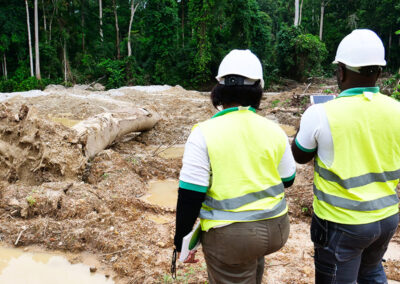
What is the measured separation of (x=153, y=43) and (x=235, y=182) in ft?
89.4

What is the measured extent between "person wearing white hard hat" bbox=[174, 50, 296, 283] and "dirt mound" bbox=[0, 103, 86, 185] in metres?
3.81

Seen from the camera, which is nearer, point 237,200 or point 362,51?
point 237,200

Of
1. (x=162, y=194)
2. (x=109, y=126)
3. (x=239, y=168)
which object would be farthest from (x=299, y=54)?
(x=239, y=168)

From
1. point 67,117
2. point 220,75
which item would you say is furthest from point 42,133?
point 67,117

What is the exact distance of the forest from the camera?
83.7 ft

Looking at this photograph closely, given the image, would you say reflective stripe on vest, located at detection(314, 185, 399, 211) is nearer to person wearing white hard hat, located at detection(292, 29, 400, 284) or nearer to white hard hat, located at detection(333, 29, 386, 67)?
person wearing white hard hat, located at detection(292, 29, 400, 284)

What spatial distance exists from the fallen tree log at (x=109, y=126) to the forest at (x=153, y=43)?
688 inches

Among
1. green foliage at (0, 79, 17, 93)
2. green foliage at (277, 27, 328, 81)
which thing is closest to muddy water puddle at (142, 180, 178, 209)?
green foliage at (0, 79, 17, 93)

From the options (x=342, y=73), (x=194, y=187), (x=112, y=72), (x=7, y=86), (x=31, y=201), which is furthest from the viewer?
(x=112, y=72)

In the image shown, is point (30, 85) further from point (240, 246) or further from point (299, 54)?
point (240, 246)

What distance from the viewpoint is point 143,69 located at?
28.9 metres

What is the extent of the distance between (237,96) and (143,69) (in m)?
28.2

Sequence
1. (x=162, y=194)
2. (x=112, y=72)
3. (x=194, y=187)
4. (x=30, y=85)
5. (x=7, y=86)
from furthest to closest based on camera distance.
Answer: (x=112, y=72), (x=7, y=86), (x=30, y=85), (x=162, y=194), (x=194, y=187)

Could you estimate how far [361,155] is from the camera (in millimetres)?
1778
